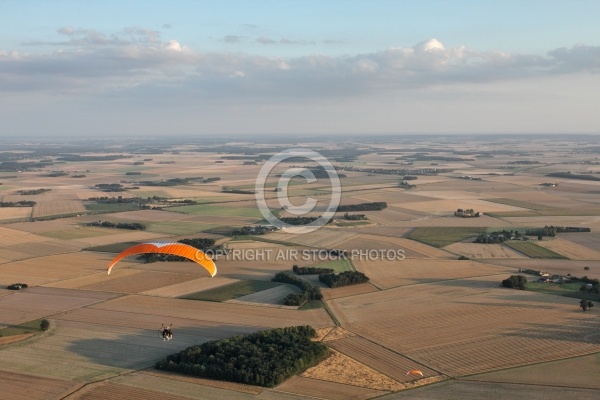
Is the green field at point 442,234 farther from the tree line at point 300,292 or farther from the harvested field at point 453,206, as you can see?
Result: the tree line at point 300,292

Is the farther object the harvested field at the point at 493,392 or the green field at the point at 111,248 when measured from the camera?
the green field at the point at 111,248

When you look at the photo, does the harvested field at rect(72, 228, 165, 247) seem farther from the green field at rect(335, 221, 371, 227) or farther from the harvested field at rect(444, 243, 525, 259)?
the harvested field at rect(444, 243, 525, 259)

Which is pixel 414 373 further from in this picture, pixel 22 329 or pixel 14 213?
pixel 14 213

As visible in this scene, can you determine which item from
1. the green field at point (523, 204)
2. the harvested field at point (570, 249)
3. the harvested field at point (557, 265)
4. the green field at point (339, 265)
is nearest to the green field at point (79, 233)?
the green field at point (339, 265)

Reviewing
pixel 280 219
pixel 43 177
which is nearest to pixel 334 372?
pixel 280 219

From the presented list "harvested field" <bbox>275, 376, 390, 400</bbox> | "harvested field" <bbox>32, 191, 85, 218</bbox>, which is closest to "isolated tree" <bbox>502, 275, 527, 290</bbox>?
"harvested field" <bbox>275, 376, 390, 400</bbox>

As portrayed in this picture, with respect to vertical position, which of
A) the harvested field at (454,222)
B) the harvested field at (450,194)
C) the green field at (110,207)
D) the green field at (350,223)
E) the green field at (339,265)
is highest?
the harvested field at (450,194)

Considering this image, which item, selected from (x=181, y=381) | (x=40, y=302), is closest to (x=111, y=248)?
(x=40, y=302)
